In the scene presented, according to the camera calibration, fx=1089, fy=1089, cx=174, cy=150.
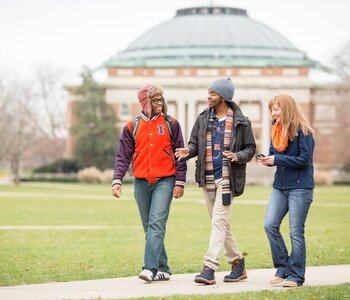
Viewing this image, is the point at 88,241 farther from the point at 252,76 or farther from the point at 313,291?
the point at 252,76

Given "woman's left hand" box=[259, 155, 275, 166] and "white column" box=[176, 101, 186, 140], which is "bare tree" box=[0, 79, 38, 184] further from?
"woman's left hand" box=[259, 155, 275, 166]

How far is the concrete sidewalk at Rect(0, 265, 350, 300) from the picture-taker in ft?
34.5

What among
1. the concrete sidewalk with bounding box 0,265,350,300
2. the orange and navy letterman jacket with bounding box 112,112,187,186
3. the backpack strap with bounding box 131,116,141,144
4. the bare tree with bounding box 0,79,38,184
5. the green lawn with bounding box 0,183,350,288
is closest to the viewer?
the concrete sidewalk with bounding box 0,265,350,300

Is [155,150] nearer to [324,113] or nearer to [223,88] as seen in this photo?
[223,88]

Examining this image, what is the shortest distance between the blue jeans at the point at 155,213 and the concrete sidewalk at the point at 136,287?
0.26 m

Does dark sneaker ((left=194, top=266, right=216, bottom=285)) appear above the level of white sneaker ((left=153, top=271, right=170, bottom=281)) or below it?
above

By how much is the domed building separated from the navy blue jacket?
79.2 metres

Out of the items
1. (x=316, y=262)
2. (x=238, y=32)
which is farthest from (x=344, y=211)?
(x=238, y=32)

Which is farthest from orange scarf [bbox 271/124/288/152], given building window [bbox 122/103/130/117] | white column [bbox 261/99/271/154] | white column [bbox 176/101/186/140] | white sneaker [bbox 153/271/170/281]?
building window [bbox 122/103/130/117]

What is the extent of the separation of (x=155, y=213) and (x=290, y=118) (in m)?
1.75

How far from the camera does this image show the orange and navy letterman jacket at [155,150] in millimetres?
11641

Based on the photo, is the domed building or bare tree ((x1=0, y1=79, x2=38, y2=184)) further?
the domed building

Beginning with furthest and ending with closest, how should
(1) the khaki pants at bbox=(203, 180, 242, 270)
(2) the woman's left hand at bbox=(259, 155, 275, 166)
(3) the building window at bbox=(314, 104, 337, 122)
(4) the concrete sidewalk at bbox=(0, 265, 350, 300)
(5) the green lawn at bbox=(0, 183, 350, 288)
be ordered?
1. (3) the building window at bbox=(314, 104, 337, 122)
2. (5) the green lawn at bbox=(0, 183, 350, 288)
3. (1) the khaki pants at bbox=(203, 180, 242, 270)
4. (2) the woman's left hand at bbox=(259, 155, 275, 166)
5. (4) the concrete sidewalk at bbox=(0, 265, 350, 300)

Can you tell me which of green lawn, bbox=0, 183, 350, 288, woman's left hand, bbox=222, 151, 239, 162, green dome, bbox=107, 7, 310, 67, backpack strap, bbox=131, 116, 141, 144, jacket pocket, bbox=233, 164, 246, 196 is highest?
green dome, bbox=107, 7, 310, 67
